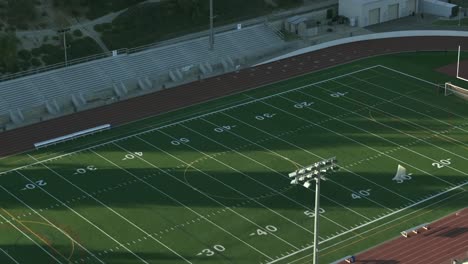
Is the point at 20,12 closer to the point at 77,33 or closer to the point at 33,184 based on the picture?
the point at 77,33

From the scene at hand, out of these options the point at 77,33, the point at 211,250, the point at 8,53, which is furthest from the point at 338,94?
the point at 8,53

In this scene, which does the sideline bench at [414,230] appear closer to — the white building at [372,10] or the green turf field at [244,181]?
the green turf field at [244,181]

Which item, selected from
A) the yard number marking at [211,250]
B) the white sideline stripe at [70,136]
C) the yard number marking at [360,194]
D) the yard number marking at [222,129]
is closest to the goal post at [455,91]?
the yard number marking at [222,129]

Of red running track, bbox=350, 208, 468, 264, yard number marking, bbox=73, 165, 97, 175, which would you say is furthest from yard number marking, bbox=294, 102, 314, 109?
red running track, bbox=350, 208, 468, 264

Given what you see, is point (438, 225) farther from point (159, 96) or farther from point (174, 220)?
point (159, 96)

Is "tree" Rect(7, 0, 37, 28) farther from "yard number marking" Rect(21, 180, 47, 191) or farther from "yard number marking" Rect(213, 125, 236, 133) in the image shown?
"yard number marking" Rect(21, 180, 47, 191)
